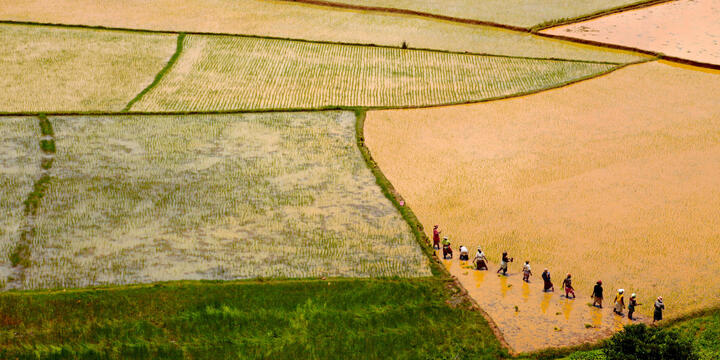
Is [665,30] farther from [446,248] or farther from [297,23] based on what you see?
[446,248]

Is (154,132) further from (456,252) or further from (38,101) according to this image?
(456,252)

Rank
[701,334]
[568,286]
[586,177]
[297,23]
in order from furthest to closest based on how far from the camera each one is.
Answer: [297,23]
[586,177]
[568,286]
[701,334]

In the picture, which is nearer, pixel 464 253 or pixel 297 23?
pixel 464 253

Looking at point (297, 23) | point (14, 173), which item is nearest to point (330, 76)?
point (297, 23)

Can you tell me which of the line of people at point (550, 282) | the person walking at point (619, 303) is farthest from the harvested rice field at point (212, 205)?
the person walking at point (619, 303)

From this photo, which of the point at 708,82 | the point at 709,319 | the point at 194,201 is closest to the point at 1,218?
the point at 194,201
